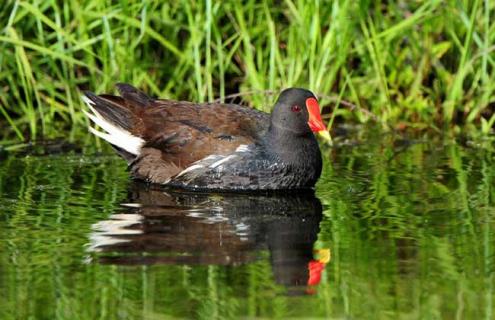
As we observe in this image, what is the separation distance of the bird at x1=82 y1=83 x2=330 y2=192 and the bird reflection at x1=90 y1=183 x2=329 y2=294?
0.14 m

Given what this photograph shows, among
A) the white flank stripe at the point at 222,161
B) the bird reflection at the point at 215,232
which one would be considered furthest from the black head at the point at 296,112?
the bird reflection at the point at 215,232

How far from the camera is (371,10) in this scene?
355 inches

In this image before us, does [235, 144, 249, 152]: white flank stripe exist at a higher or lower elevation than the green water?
higher

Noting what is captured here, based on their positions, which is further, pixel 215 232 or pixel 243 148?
pixel 243 148

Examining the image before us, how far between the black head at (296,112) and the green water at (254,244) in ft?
1.23

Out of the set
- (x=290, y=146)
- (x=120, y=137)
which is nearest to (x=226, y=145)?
(x=290, y=146)

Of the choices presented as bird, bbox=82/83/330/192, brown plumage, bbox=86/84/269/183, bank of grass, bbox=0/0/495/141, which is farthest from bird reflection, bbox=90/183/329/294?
bank of grass, bbox=0/0/495/141

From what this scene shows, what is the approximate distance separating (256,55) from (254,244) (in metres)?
3.56

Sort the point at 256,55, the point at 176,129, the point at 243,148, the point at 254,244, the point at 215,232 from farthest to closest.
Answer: the point at 256,55
the point at 176,129
the point at 243,148
the point at 215,232
the point at 254,244

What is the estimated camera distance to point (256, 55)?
29.4 feet

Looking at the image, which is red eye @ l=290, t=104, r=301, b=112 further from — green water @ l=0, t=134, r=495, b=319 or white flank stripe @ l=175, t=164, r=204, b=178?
white flank stripe @ l=175, t=164, r=204, b=178

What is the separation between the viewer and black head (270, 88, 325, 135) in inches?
279

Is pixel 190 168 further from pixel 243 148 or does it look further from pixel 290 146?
pixel 290 146

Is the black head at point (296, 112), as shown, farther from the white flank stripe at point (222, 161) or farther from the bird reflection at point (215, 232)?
the bird reflection at point (215, 232)
